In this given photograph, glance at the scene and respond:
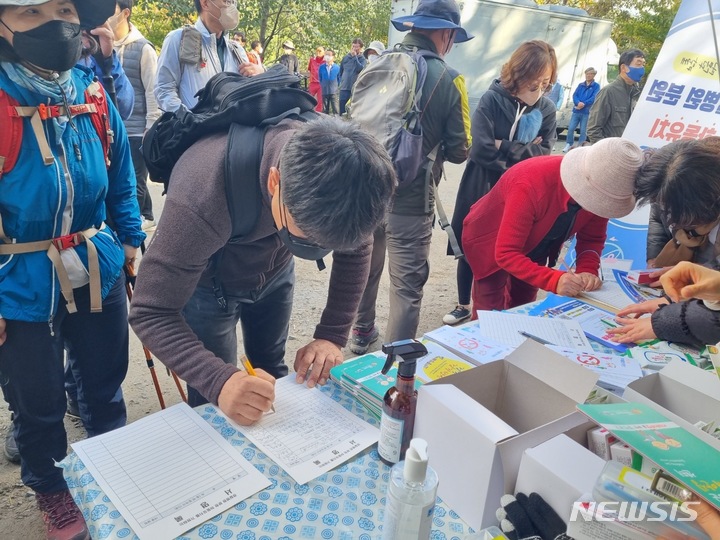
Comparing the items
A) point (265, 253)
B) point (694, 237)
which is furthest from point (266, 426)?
point (694, 237)

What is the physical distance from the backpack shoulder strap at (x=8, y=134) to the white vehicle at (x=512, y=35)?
29.3 feet

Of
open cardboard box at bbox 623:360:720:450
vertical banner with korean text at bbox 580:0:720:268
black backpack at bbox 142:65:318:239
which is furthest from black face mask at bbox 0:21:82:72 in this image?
Result: vertical banner with korean text at bbox 580:0:720:268

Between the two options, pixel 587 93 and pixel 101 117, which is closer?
pixel 101 117

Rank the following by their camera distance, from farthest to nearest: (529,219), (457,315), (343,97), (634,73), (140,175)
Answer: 1. (343,97)
2. (634,73)
3. (140,175)
4. (457,315)
5. (529,219)

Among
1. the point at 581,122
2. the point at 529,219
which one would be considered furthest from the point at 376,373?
the point at 581,122

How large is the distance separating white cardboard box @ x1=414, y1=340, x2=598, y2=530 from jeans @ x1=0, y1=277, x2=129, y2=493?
3.74 feet

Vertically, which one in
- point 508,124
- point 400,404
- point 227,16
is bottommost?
point 400,404

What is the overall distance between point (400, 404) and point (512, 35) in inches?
422

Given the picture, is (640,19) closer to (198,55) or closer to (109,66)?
(198,55)

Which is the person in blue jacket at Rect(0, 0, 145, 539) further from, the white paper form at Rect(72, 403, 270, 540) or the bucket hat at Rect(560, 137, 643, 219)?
the bucket hat at Rect(560, 137, 643, 219)

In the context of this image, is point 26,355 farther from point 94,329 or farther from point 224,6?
point 224,6

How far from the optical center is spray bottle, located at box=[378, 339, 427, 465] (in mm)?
991

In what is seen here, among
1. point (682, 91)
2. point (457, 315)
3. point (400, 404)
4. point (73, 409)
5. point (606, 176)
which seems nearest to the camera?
point (400, 404)

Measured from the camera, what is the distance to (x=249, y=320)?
1809mm
